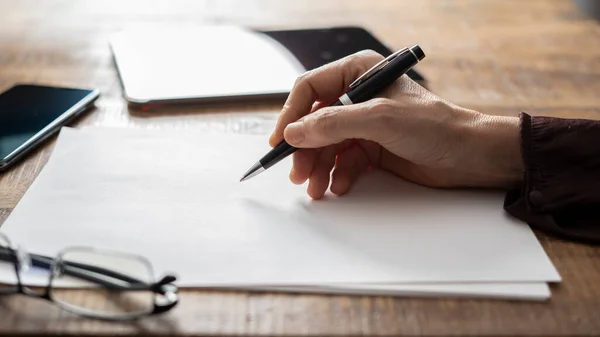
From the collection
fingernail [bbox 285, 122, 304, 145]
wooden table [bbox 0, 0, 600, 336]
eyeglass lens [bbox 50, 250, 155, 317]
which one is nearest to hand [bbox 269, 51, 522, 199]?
fingernail [bbox 285, 122, 304, 145]

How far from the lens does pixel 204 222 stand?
26.4 inches

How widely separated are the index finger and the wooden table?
3.8 inches

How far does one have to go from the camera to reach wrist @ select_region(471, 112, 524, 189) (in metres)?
0.73

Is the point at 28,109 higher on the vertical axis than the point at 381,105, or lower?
lower

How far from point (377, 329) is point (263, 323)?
9 cm

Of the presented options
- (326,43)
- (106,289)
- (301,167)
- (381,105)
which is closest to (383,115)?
(381,105)

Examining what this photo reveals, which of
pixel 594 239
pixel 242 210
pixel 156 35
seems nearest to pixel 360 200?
pixel 242 210

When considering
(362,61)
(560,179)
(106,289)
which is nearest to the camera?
(106,289)

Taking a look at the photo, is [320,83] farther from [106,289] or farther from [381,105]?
[106,289]

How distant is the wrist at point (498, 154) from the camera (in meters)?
0.73

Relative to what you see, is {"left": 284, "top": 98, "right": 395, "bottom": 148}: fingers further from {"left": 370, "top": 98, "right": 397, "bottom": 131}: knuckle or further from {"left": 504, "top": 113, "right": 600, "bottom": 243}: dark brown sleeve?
{"left": 504, "top": 113, "right": 600, "bottom": 243}: dark brown sleeve

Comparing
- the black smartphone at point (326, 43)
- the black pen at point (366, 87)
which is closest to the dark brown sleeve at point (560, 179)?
the black pen at point (366, 87)

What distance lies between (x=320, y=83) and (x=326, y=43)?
1.06ft

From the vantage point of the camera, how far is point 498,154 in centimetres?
73
